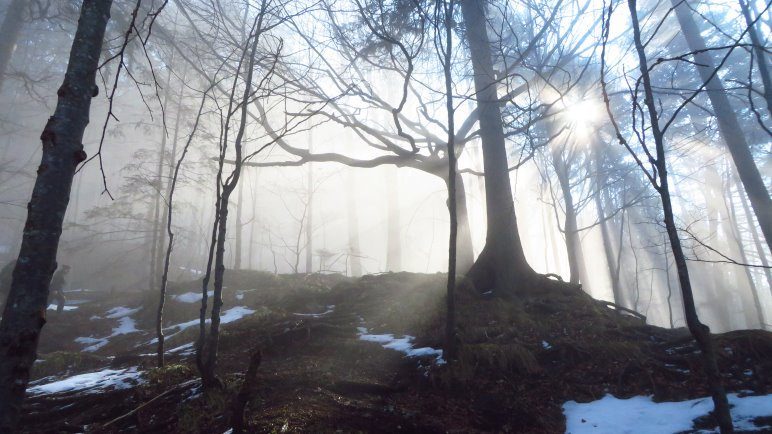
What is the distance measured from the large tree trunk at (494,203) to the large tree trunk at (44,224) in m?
6.06

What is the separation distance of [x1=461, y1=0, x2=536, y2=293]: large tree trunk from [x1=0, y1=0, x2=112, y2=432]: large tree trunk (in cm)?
606

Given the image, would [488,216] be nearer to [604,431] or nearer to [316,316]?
[316,316]

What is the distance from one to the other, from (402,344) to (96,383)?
3.87 metres

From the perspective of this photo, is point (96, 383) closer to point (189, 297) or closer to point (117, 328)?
point (117, 328)

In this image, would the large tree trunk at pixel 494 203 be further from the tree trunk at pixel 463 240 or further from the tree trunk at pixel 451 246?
the tree trunk at pixel 451 246

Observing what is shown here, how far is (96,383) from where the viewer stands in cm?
437

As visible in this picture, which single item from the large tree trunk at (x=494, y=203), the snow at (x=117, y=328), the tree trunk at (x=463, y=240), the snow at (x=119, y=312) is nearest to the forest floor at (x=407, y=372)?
the large tree trunk at (x=494, y=203)

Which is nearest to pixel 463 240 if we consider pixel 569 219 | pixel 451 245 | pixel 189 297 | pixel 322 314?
pixel 322 314

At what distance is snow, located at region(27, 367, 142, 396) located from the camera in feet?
13.7

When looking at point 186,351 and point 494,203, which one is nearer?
point 186,351

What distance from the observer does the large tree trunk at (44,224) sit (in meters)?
1.73

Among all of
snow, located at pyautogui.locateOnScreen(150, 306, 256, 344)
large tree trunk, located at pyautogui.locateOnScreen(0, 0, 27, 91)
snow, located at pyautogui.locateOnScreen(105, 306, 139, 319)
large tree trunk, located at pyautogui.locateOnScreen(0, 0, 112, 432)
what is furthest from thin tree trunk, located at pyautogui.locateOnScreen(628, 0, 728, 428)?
large tree trunk, located at pyautogui.locateOnScreen(0, 0, 27, 91)

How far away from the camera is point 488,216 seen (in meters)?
7.84

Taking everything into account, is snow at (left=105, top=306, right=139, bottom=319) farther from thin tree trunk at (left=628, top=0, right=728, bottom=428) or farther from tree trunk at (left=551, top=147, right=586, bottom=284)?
tree trunk at (left=551, top=147, right=586, bottom=284)
